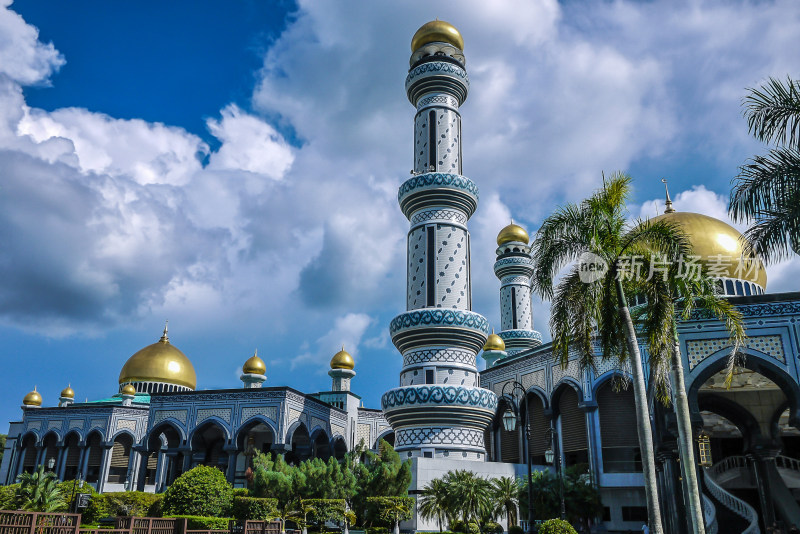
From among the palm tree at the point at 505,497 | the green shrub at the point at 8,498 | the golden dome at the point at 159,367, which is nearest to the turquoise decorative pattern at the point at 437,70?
the palm tree at the point at 505,497

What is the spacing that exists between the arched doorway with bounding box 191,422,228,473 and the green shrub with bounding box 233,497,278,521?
17.3 metres

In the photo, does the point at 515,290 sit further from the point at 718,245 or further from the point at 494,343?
the point at 718,245

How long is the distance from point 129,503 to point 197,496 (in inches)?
238

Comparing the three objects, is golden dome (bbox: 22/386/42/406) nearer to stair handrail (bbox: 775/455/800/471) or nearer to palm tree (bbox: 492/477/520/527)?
palm tree (bbox: 492/477/520/527)

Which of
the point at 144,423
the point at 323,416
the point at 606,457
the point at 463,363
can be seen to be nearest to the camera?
the point at 606,457

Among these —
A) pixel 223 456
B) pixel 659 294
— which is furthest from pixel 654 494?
pixel 223 456

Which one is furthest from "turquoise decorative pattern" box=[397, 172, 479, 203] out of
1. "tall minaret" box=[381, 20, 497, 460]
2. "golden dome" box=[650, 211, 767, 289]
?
"golden dome" box=[650, 211, 767, 289]

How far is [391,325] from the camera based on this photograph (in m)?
28.4

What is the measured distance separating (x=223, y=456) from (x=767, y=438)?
1150 inches

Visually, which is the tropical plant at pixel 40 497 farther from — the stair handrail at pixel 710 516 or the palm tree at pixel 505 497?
the stair handrail at pixel 710 516

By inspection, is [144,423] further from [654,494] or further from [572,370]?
[654,494]

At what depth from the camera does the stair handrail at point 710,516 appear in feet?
63.1

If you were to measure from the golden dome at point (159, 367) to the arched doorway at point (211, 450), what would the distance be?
7.75 meters

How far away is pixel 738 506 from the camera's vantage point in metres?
20.5
